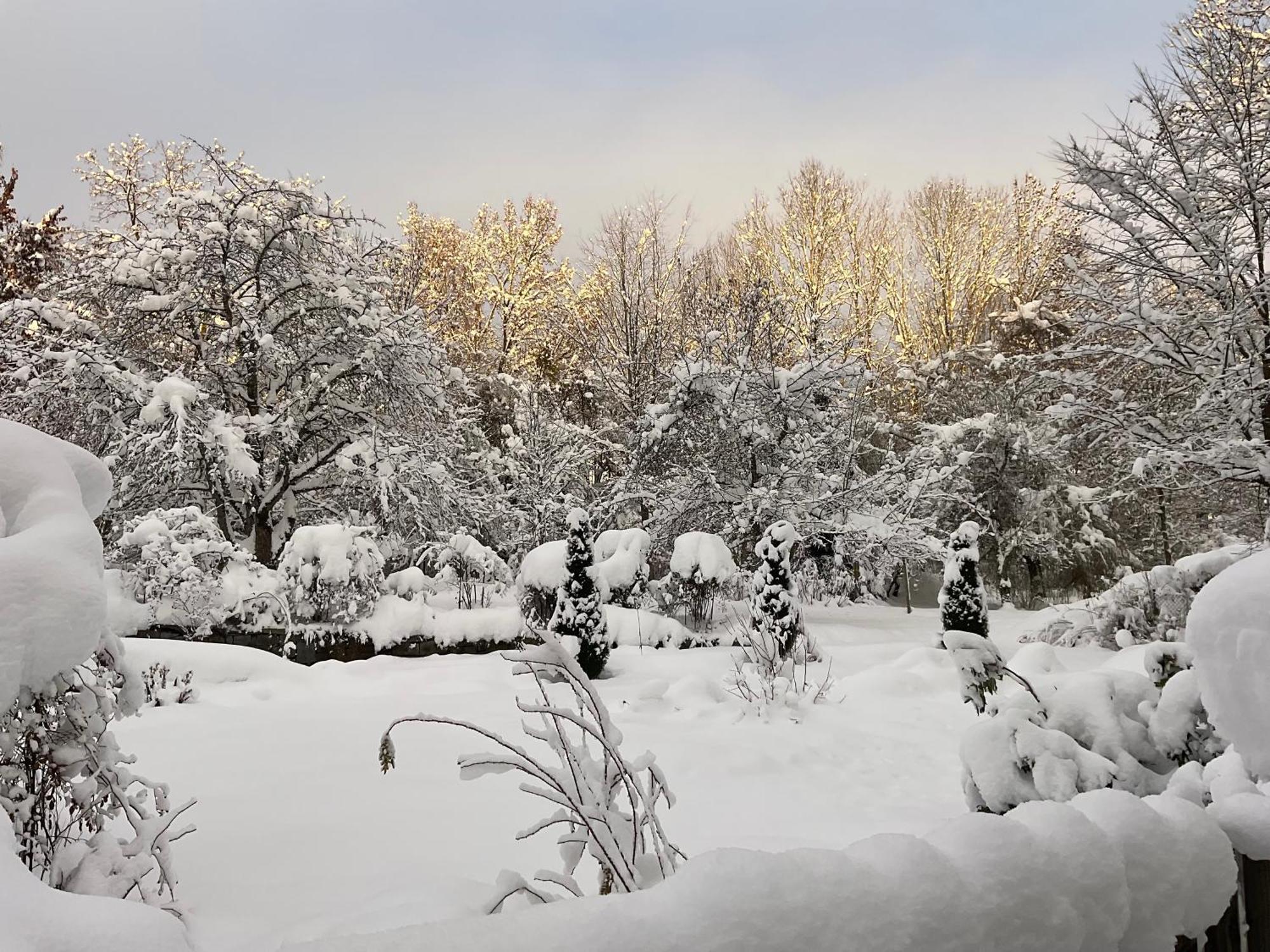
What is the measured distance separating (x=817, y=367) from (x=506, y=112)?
15.0 meters

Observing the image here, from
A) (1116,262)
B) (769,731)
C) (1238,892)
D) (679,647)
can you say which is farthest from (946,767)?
(1116,262)

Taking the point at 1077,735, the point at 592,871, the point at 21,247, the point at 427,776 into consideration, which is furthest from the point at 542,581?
the point at 21,247

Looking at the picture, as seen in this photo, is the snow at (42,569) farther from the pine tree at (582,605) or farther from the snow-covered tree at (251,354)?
the snow-covered tree at (251,354)

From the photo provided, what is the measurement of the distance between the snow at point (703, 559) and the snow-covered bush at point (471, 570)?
106 inches

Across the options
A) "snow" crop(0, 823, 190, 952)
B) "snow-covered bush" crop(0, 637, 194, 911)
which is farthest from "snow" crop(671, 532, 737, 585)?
"snow" crop(0, 823, 190, 952)

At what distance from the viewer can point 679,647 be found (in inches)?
370

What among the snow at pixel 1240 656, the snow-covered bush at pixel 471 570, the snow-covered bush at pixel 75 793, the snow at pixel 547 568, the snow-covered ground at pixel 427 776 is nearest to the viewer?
the snow at pixel 1240 656

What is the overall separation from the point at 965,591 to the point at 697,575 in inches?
138

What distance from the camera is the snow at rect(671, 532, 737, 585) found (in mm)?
9805

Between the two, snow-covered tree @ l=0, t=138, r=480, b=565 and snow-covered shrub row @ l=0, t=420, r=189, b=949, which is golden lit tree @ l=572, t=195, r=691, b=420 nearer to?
snow-covered tree @ l=0, t=138, r=480, b=565

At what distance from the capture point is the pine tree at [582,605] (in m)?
8.11

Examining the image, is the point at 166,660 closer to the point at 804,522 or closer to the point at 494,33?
the point at 804,522

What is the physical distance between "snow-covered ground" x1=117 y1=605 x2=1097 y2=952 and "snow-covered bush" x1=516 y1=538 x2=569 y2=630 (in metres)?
1.24

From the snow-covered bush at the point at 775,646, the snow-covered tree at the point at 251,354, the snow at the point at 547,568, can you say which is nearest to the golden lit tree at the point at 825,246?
Answer: the snow-covered tree at the point at 251,354
